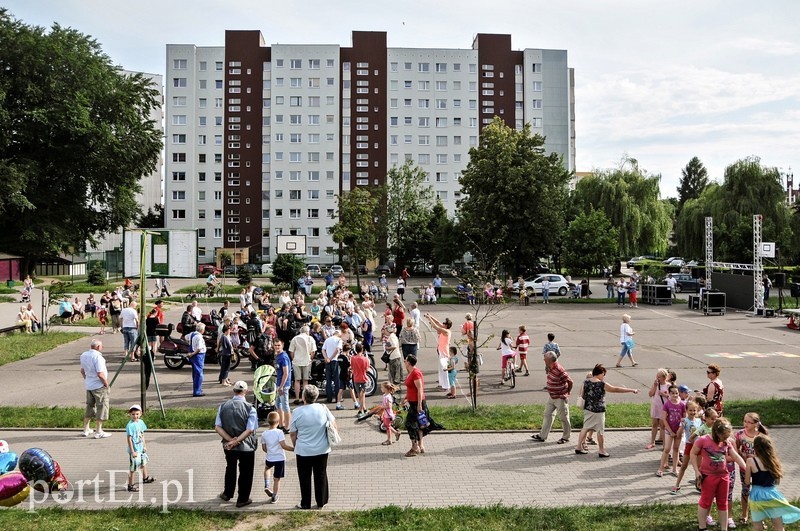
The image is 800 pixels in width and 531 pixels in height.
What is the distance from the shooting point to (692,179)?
102562mm

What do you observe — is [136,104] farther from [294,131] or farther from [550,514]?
[550,514]

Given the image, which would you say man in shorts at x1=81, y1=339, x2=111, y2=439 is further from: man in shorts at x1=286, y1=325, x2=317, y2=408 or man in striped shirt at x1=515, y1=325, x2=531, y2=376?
man in striped shirt at x1=515, y1=325, x2=531, y2=376

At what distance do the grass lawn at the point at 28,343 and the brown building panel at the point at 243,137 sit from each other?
187ft

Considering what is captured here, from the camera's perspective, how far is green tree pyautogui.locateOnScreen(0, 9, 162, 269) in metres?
41.3

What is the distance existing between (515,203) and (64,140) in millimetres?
32895

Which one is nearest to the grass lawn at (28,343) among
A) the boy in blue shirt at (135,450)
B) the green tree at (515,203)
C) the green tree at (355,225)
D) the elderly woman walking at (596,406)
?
the boy in blue shirt at (135,450)

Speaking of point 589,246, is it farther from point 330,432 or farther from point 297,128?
point 297,128

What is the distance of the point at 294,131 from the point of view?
8106 centimetres

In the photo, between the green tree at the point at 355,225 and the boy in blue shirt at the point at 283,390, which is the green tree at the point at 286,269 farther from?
the boy in blue shirt at the point at 283,390

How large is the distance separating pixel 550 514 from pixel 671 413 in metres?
2.84

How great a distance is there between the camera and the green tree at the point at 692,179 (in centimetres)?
10144

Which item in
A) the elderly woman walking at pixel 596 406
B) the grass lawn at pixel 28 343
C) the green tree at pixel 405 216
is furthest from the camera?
the green tree at pixel 405 216

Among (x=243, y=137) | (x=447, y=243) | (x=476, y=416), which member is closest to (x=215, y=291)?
(x=447, y=243)

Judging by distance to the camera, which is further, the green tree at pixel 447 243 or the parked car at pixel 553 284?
the green tree at pixel 447 243
